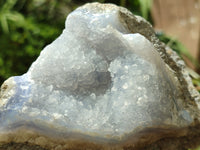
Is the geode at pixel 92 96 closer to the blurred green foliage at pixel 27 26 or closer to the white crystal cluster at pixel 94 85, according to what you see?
the white crystal cluster at pixel 94 85

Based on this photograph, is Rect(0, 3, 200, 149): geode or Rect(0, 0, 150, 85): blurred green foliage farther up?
Rect(0, 3, 200, 149): geode

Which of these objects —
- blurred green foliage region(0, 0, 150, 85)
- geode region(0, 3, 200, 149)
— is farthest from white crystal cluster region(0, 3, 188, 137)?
blurred green foliage region(0, 0, 150, 85)

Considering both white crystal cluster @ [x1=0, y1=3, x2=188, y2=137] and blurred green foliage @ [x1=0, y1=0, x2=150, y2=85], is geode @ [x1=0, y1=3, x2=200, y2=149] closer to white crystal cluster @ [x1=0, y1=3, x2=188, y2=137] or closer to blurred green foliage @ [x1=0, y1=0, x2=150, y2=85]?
white crystal cluster @ [x1=0, y1=3, x2=188, y2=137]

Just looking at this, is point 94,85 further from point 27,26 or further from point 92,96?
point 27,26

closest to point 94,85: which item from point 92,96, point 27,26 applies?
point 92,96

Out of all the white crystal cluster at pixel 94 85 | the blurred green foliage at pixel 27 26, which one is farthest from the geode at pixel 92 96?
the blurred green foliage at pixel 27 26

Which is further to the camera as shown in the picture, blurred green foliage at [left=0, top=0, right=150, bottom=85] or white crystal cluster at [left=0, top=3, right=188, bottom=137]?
blurred green foliage at [left=0, top=0, right=150, bottom=85]
